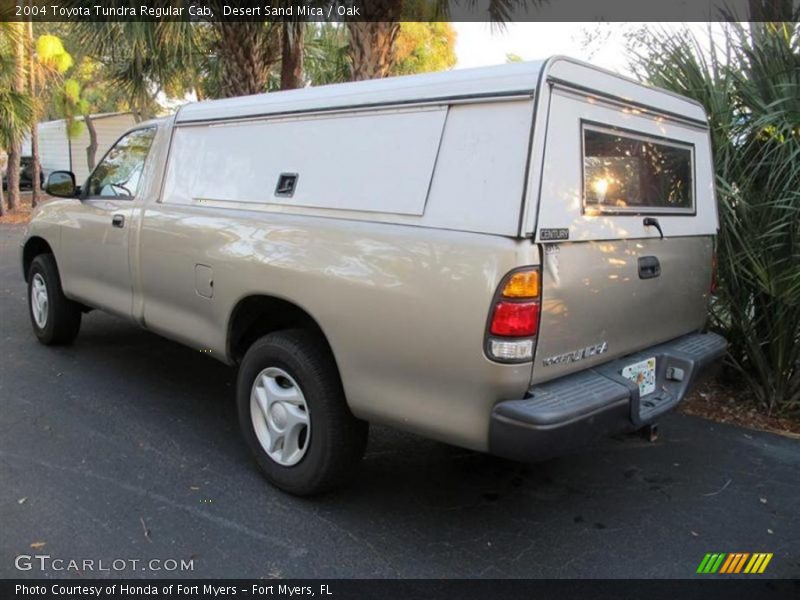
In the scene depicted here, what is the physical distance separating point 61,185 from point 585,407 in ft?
14.4

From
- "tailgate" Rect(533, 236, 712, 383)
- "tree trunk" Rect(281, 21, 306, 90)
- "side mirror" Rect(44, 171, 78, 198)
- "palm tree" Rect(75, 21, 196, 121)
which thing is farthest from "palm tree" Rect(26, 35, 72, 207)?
"tailgate" Rect(533, 236, 712, 383)

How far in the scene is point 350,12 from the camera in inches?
313

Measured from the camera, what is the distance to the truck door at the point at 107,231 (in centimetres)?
455

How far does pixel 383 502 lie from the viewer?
11.2ft

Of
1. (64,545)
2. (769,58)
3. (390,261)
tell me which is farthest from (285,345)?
(769,58)

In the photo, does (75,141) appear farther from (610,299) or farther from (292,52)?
(610,299)

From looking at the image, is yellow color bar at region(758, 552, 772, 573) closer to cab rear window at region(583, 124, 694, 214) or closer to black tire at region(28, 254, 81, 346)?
cab rear window at region(583, 124, 694, 214)

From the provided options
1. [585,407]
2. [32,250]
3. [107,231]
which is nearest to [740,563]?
[585,407]

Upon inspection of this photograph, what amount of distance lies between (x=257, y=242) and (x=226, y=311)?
47cm

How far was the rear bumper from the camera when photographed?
98.7 inches

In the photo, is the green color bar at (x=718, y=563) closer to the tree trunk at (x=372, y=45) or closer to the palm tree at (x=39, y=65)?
the tree trunk at (x=372, y=45)

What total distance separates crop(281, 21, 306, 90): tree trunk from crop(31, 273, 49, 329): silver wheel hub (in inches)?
191

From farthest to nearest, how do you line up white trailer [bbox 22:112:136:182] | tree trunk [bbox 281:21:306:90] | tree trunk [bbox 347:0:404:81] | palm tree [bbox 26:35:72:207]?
white trailer [bbox 22:112:136:182] → palm tree [bbox 26:35:72:207] → tree trunk [bbox 281:21:306:90] → tree trunk [bbox 347:0:404:81]

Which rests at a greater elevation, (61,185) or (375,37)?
(375,37)
